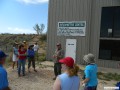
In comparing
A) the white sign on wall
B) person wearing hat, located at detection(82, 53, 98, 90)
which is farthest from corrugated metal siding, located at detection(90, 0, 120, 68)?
person wearing hat, located at detection(82, 53, 98, 90)

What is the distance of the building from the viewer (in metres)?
22.1

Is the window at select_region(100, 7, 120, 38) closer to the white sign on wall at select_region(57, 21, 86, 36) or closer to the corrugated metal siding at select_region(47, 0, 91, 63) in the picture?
the corrugated metal siding at select_region(47, 0, 91, 63)

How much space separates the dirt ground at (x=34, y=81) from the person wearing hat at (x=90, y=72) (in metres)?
6.14

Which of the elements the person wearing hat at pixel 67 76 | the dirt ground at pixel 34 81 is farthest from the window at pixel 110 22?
the person wearing hat at pixel 67 76

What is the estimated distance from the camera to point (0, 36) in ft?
156

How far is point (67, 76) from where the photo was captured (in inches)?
214

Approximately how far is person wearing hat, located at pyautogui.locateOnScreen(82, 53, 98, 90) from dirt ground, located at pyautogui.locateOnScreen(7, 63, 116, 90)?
6.14m

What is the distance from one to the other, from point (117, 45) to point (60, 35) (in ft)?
15.8

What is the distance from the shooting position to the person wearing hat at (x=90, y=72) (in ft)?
24.7

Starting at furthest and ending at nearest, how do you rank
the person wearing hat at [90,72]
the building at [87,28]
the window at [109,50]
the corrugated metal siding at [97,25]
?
the corrugated metal siding at [97,25] → the building at [87,28] → the window at [109,50] → the person wearing hat at [90,72]

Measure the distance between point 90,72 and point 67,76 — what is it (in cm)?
224

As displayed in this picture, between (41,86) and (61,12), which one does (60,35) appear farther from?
(41,86)

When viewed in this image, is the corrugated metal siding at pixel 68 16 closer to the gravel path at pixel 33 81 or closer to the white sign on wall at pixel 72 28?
the white sign on wall at pixel 72 28

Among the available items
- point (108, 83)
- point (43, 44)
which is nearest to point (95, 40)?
point (108, 83)
